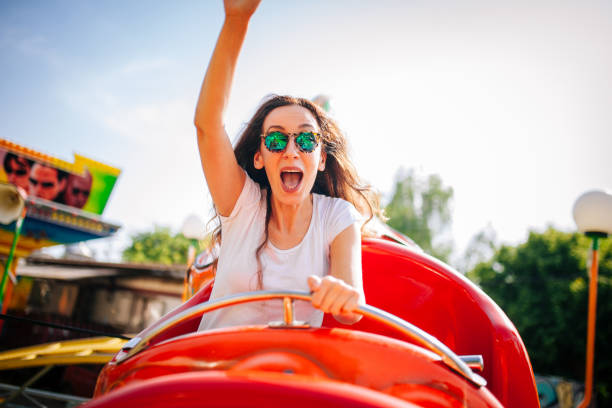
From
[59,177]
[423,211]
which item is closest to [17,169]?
[59,177]

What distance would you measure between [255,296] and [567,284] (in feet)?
50.1

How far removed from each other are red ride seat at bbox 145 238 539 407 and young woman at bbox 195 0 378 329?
10.3 inches

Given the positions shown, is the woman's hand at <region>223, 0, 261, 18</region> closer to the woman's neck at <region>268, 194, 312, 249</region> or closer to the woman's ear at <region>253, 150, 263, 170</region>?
the woman's ear at <region>253, 150, 263, 170</region>

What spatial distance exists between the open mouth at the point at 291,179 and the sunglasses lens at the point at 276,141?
0.27ft

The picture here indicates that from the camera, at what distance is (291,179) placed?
154 centimetres

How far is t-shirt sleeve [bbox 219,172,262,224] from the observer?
1549 mm

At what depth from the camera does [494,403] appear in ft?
2.96

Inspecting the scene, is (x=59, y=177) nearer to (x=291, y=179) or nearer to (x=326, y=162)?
(x=326, y=162)

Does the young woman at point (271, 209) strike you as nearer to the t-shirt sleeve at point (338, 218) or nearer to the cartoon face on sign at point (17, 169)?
the t-shirt sleeve at point (338, 218)

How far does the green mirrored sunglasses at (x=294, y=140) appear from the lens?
4.88 ft

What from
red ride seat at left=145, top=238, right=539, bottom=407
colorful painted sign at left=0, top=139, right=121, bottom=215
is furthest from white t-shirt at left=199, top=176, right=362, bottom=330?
colorful painted sign at left=0, top=139, right=121, bottom=215

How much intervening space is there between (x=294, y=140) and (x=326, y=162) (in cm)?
38

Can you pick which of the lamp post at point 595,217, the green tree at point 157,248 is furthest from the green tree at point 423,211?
the lamp post at point 595,217

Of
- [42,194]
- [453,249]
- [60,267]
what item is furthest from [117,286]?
[453,249]
